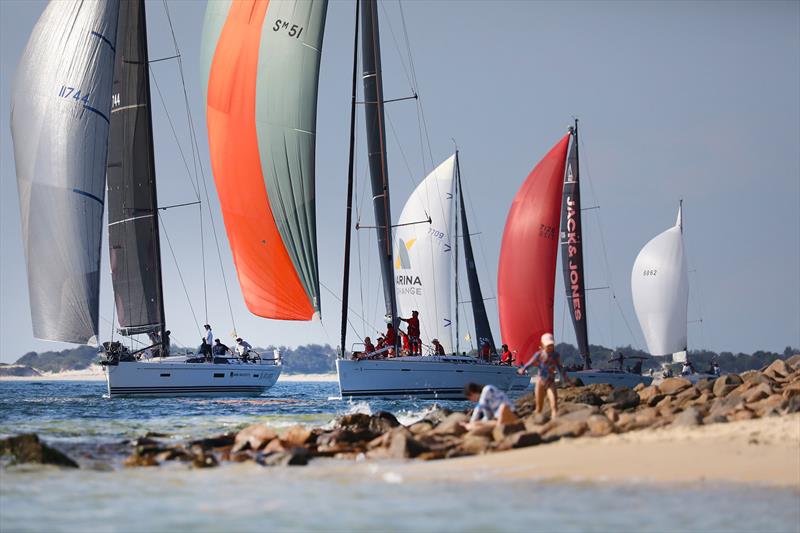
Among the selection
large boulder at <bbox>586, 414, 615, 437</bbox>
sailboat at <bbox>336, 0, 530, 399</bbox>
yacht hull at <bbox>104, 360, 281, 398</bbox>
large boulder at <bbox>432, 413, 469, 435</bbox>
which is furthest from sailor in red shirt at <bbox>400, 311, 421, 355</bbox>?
large boulder at <bbox>586, 414, 615, 437</bbox>

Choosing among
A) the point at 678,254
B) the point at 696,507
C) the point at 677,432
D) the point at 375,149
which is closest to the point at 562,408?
the point at 677,432

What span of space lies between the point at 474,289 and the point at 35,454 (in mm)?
34682

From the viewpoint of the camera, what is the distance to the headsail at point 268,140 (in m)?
33.2

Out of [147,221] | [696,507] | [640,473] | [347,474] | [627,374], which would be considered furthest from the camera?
[627,374]

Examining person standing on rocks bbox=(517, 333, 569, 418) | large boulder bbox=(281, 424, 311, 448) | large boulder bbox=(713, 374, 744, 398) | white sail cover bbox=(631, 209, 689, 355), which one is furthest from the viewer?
white sail cover bbox=(631, 209, 689, 355)

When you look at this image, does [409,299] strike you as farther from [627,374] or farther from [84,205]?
[84,205]

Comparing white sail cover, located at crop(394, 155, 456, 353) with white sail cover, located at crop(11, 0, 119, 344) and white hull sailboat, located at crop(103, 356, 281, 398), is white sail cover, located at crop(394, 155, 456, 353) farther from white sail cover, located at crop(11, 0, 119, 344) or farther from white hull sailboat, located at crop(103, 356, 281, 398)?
white sail cover, located at crop(11, 0, 119, 344)

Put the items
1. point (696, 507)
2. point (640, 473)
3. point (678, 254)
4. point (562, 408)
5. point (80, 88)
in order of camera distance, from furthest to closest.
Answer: point (678, 254) < point (80, 88) < point (562, 408) < point (640, 473) < point (696, 507)

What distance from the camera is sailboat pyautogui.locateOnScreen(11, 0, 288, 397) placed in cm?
3528

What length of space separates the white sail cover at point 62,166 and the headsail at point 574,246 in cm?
2254

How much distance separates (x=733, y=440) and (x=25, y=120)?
27.7 metres

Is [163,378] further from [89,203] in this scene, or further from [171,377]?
[89,203]

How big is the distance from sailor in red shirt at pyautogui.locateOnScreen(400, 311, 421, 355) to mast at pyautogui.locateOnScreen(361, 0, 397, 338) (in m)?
0.65

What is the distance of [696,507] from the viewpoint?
36.6ft
